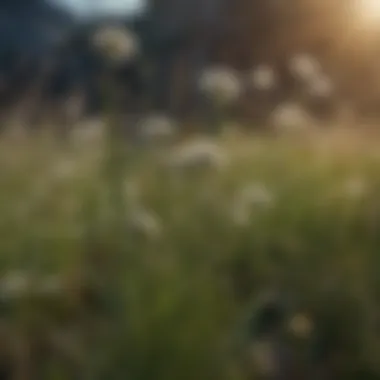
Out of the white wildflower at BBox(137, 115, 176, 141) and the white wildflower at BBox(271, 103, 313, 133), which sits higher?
the white wildflower at BBox(271, 103, 313, 133)

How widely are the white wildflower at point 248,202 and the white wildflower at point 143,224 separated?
151 mm

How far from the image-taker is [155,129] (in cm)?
112

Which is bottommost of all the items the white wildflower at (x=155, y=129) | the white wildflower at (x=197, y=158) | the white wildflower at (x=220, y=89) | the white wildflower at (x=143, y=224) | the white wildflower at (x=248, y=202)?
the white wildflower at (x=143, y=224)

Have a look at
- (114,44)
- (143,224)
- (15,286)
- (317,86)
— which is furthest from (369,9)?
(15,286)

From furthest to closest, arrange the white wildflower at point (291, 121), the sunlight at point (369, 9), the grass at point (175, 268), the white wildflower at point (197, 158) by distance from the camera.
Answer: the sunlight at point (369, 9), the white wildflower at point (291, 121), the white wildflower at point (197, 158), the grass at point (175, 268)

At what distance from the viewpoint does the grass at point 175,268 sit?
0.78 metres

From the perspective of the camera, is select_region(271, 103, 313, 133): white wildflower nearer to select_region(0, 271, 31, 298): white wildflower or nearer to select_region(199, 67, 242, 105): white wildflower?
select_region(199, 67, 242, 105): white wildflower

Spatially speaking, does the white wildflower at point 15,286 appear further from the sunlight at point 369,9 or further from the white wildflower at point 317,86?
the sunlight at point 369,9

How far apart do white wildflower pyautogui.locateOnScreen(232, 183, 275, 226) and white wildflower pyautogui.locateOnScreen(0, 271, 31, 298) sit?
0.30 m

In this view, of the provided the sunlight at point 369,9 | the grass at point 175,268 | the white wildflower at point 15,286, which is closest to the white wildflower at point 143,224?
the grass at point 175,268

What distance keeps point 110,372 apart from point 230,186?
0.54m

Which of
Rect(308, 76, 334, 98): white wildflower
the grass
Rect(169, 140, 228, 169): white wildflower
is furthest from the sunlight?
Rect(169, 140, 228, 169): white wildflower

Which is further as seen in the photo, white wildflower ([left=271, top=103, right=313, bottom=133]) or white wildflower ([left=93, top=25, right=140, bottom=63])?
white wildflower ([left=271, top=103, right=313, bottom=133])

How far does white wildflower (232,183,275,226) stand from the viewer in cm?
108
